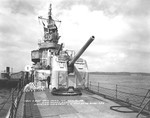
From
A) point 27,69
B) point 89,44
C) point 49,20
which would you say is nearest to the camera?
point 89,44

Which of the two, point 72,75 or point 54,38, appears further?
point 54,38

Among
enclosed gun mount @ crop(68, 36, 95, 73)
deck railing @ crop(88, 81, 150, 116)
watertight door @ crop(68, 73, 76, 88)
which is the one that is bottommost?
deck railing @ crop(88, 81, 150, 116)

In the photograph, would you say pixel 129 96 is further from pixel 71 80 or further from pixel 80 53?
pixel 80 53

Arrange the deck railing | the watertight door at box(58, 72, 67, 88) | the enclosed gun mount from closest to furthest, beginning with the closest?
the deck railing < the enclosed gun mount < the watertight door at box(58, 72, 67, 88)

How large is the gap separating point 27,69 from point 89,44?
13662 millimetres

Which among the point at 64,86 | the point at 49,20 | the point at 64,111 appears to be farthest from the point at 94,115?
the point at 49,20

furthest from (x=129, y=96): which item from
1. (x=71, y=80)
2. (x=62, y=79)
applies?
(x=62, y=79)

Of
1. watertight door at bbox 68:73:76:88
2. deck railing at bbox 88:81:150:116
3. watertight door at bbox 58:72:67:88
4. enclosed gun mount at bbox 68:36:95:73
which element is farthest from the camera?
watertight door at bbox 68:73:76:88

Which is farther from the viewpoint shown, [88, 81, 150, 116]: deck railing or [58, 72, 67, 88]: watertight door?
[58, 72, 67, 88]: watertight door

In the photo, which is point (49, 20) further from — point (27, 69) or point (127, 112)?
point (127, 112)

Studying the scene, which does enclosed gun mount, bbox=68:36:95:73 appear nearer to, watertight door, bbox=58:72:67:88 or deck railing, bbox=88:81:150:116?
watertight door, bbox=58:72:67:88

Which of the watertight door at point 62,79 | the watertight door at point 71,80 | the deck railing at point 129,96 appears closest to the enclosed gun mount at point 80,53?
the watertight door at point 71,80

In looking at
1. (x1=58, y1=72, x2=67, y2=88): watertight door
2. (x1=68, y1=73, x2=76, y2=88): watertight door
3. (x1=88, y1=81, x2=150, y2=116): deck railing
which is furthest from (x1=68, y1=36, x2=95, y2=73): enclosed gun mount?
(x1=88, y1=81, x2=150, y2=116): deck railing

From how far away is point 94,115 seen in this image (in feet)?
19.2
